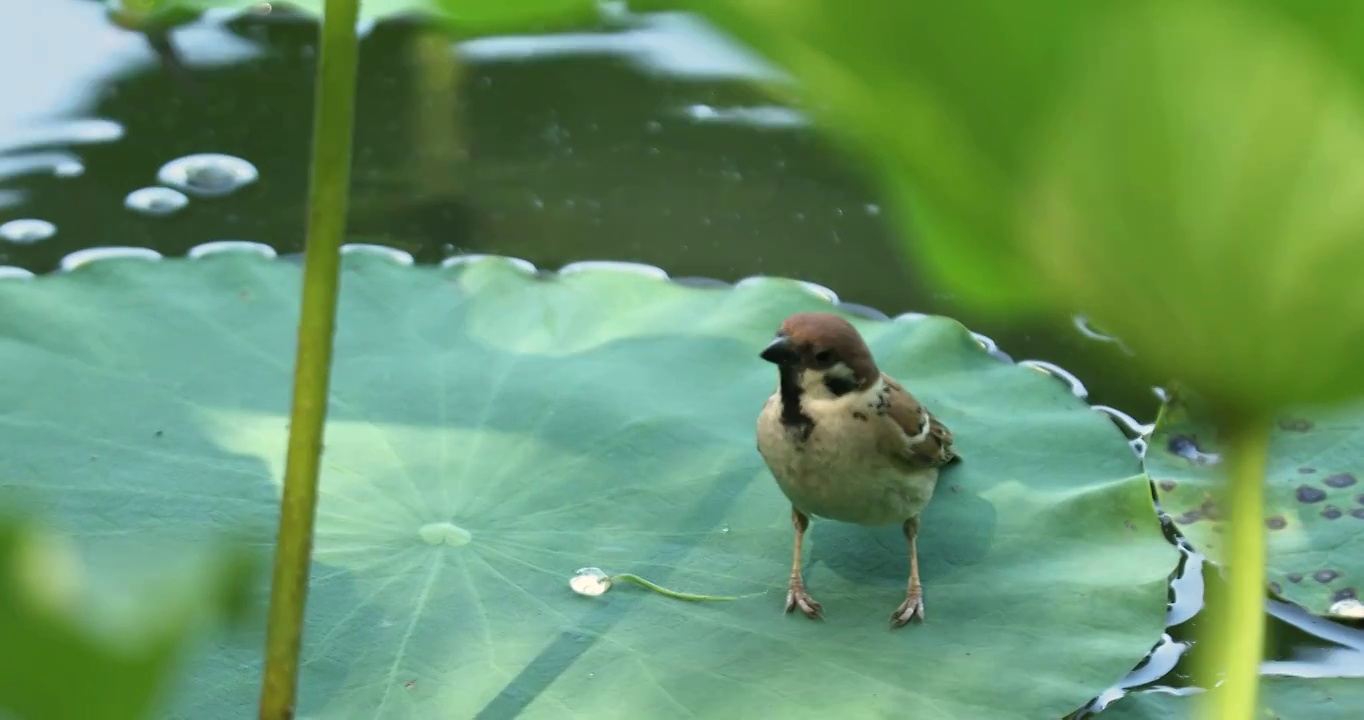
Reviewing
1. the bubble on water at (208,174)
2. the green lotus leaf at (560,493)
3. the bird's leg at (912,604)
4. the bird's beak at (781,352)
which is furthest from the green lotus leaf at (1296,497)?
the bubble on water at (208,174)

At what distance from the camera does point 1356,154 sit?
0.64 m

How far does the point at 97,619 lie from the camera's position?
1.47 ft

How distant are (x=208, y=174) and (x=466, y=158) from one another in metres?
0.74

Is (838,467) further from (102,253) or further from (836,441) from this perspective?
(102,253)

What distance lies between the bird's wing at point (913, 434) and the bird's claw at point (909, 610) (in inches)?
9.4

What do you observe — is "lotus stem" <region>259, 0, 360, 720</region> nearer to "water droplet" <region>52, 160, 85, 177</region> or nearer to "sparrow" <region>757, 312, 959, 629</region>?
"sparrow" <region>757, 312, 959, 629</region>

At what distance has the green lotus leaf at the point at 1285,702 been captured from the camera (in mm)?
2246

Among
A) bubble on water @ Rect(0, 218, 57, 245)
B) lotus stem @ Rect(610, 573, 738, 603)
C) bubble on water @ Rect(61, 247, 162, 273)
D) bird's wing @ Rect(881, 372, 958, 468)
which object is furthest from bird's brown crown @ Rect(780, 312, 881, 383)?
bubble on water @ Rect(0, 218, 57, 245)

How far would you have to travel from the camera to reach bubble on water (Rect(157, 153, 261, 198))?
390cm

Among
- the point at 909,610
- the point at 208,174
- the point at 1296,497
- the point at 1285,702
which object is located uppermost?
the point at 208,174

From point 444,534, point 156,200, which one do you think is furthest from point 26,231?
point 444,534

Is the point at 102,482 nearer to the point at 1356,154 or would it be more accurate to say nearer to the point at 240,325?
the point at 240,325

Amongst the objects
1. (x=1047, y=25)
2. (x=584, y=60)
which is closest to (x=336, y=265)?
(x=1047, y=25)

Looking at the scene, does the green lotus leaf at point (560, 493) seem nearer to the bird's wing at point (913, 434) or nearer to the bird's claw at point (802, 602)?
the bird's claw at point (802, 602)
